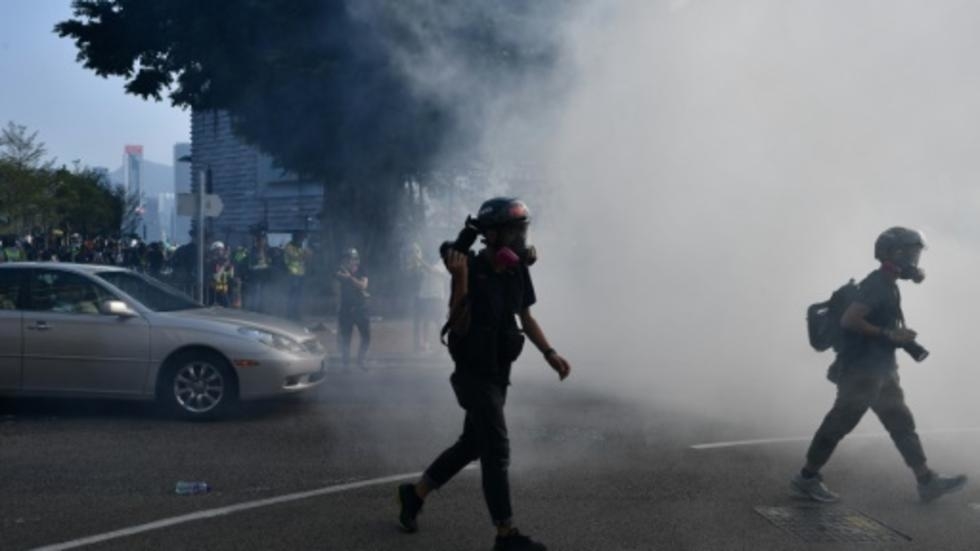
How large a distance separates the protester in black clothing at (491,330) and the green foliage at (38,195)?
3535cm

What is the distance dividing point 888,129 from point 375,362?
6324mm

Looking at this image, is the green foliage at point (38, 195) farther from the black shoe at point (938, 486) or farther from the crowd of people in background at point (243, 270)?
the black shoe at point (938, 486)

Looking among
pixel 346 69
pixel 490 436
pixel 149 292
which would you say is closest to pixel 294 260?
pixel 346 69

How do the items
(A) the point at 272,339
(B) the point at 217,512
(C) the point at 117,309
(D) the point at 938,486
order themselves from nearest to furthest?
(B) the point at 217,512 → (D) the point at 938,486 → (C) the point at 117,309 → (A) the point at 272,339

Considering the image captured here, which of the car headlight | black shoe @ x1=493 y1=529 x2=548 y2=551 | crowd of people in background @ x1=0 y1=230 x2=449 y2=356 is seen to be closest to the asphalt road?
black shoe @ x1=493 y1=529 x2=548 y2=551

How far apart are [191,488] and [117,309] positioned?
2647 mm

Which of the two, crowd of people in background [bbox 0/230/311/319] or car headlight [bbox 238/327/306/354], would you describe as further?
crowd of people in background [bbox 0/230/311/319]

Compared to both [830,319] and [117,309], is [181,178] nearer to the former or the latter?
[117,309]

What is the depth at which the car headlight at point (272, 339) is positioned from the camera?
798 centimetres

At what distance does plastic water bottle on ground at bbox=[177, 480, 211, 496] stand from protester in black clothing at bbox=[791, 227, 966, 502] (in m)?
3.30

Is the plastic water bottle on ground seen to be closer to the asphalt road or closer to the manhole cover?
the asphalt road

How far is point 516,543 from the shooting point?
4.32 meters

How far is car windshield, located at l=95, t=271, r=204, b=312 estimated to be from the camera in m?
8.16

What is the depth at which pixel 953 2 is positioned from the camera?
9.06m
